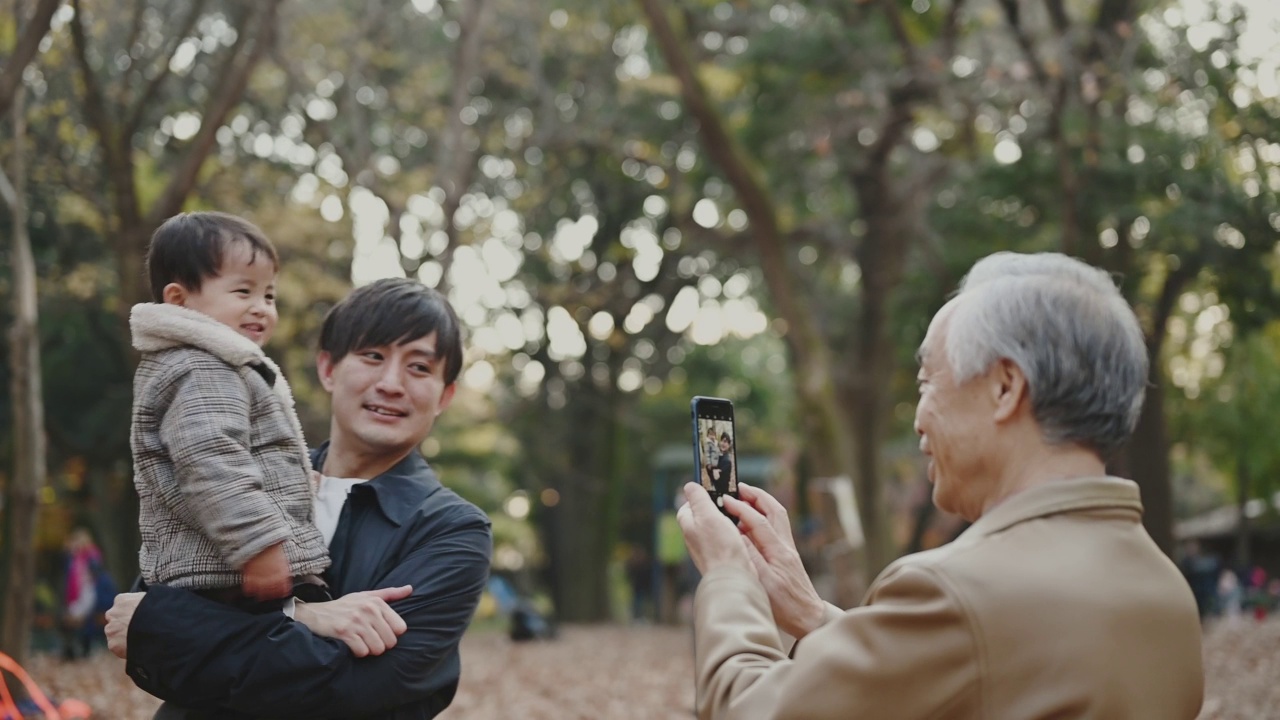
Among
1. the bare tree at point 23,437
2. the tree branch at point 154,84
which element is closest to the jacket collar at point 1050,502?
the bare tree at point 23,437

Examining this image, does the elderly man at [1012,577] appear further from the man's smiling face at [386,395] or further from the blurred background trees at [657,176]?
the blurred background trees at [657,176]

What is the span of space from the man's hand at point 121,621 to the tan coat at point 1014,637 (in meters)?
1.16

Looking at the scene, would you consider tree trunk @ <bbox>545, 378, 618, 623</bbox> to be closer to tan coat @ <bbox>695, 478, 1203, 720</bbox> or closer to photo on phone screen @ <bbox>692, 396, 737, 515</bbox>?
photo on phone screen @ <bbox>692, 396, 737, 515</bbox>

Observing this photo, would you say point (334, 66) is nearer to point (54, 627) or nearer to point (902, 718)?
point (54, 627)

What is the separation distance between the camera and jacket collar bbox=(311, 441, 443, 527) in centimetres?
294

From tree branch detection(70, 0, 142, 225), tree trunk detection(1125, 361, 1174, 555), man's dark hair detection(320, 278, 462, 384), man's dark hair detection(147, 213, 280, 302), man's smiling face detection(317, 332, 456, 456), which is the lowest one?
tree trunk detection(1125, 361, 1174, 555)

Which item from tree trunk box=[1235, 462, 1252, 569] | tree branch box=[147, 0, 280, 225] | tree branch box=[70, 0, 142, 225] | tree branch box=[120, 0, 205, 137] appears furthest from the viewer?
tree trunk box=[1235, 462, 1252, 569]

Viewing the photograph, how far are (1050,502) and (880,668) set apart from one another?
1.22 feet

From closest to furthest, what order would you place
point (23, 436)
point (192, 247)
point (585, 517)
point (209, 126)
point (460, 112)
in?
1. point (192, 247)
2. point (23, 436)
3. point (209, 126)
4. point (460, 112)
5. point (585, 517)

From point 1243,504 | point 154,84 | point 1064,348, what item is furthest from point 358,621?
point 1243,504

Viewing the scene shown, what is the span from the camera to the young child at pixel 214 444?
2.57 metres

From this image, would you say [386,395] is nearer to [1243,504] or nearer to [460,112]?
[460,112]

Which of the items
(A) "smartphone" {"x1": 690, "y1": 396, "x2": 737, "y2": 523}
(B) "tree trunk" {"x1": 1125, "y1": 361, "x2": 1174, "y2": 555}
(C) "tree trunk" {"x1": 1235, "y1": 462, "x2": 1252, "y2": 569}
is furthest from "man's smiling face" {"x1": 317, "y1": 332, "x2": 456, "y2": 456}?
(C) "tree trunk" {"x1": 1235, "y1": 462, "x2": 1252, "y2": 569}

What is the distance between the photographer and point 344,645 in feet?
8.79
